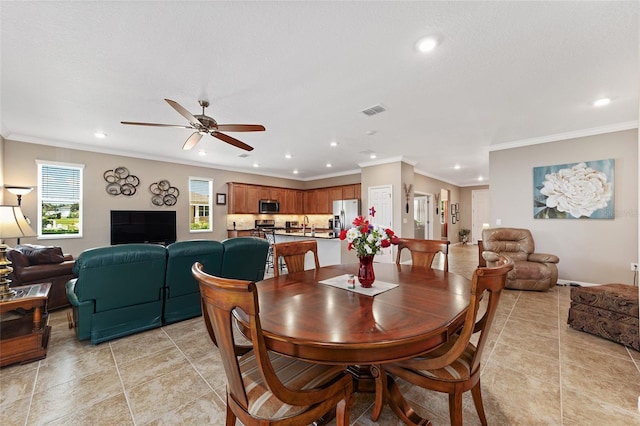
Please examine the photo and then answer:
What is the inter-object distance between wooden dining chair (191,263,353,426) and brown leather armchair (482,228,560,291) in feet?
11.7

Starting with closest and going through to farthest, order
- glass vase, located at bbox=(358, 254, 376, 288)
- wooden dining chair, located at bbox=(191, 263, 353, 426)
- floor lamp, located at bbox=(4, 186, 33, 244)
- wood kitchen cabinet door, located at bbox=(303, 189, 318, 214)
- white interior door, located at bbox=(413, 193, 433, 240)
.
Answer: wooden dining chair, located at bbox=(191, 263, 353, 426) → glass vase, located at bbox=(358, 254, 376, 288) → floor lamp, located at bbox=(4, 186, 33, 244) → white interior door, located at bbox=(413, 193, 433, 240) → wood kitchen cabinet door, located at bbox=(303, 189, 318, 214)

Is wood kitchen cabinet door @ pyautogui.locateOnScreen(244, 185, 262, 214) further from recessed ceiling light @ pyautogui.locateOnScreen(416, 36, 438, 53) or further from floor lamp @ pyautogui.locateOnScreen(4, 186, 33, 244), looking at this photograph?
recessed ceiling light @ pyautogui.locateOnScreen(416, 36, 438, 53)

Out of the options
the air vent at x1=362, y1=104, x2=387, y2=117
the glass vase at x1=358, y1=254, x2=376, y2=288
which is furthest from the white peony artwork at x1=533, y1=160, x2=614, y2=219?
the glass vase at x1=358, y1=254, x2=376, y2=288

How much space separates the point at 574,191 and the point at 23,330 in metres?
7.37

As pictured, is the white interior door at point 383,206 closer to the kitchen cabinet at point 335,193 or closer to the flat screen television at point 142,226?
the kitchen cabinet at point 335,193

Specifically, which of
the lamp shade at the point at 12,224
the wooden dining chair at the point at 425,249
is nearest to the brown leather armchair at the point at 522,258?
the wooden dining chair at the point at 425,249

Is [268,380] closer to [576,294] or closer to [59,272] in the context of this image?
[576,294]

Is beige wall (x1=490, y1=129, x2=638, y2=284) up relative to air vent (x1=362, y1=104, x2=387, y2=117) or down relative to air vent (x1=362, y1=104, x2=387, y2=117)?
down

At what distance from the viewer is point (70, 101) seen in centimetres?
322

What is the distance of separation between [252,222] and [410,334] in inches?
298

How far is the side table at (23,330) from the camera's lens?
2.14m

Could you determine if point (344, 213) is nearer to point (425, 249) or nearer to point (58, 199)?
point (425, 249)

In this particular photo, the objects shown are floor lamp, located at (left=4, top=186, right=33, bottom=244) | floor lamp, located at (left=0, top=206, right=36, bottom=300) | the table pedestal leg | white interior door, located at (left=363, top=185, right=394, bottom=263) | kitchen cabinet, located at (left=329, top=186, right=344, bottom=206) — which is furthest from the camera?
kitchen cabinet, located at (left=329, top=186, right=344, bottom=206)

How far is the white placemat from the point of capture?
65.6 inches
